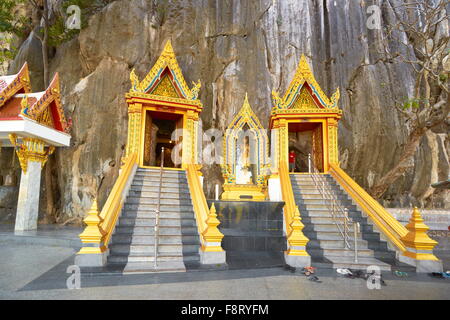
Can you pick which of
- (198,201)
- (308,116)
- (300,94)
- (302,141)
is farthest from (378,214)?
(302,141)

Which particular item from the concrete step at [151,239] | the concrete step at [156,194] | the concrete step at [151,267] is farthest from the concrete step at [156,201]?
the concrete step at [151,267]

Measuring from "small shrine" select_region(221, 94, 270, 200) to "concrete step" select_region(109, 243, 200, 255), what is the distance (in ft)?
12.1

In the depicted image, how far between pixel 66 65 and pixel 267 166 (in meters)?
12.2

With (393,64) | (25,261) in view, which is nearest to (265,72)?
(393,64)

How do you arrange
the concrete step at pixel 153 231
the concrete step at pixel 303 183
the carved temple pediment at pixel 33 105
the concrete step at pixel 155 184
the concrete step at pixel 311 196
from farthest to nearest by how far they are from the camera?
the carved temple pediment at pixel 33 105, the concrete step at pixel 303 183, the concrete step at pixel 311 196, the concrete step at pixel 155 184, the concrete step at pixel 153 231

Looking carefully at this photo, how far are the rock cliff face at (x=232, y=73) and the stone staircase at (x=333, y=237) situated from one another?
560 centimetres

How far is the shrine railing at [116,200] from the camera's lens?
553 centimetres

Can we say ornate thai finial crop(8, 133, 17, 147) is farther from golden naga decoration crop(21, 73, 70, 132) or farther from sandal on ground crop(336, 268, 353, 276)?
sandal on ground crop(336, 268, 353, 276)

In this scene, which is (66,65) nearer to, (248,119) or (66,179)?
(66,179)

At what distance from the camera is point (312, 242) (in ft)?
20.4

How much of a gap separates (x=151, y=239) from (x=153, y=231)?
1.09 ft

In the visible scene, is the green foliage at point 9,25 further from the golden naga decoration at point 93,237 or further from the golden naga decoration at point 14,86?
the golden naga decoration at point 93,237

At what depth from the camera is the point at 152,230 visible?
6125 millimetres
